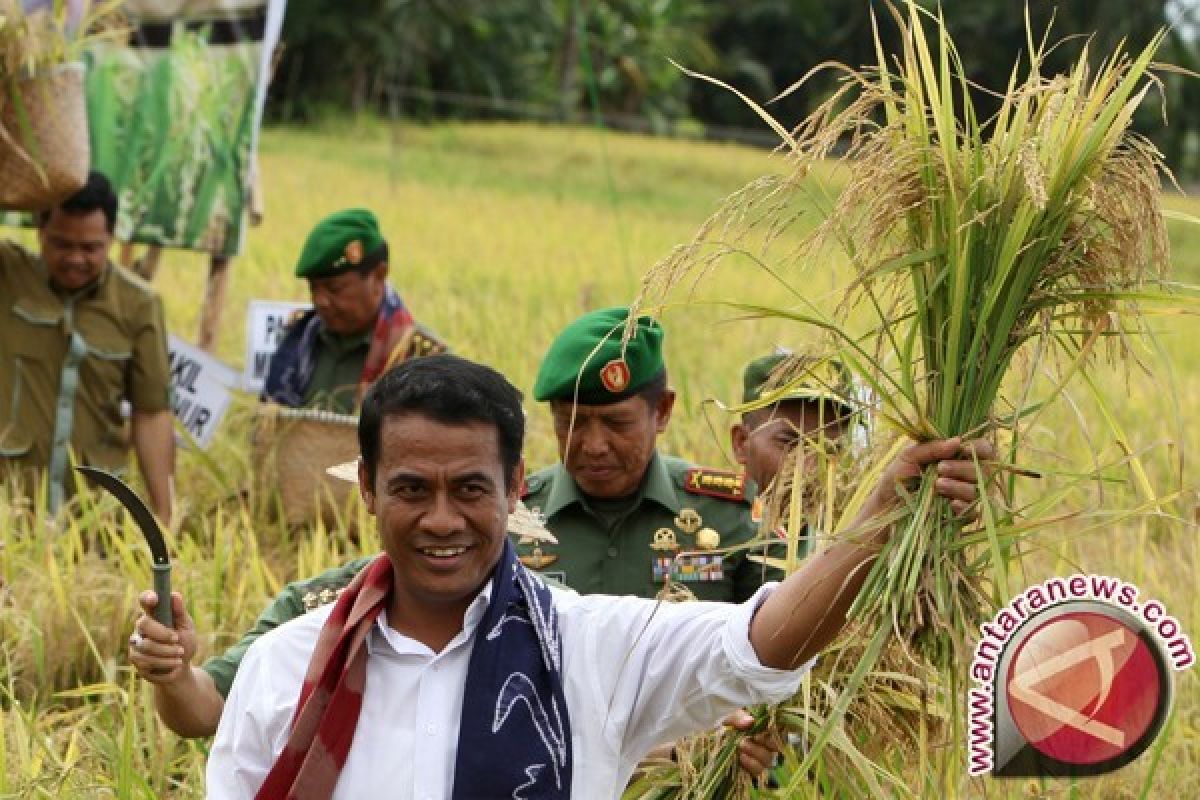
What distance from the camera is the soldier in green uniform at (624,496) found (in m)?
3.65


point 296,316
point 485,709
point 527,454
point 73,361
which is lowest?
point 527,454

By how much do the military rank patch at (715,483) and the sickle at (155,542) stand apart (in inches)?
51.3

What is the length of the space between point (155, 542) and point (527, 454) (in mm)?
3831

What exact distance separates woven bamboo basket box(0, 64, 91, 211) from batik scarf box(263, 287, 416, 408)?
0.83m

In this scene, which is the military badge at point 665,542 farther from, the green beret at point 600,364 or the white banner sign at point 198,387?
the white banner sign at point 198,387

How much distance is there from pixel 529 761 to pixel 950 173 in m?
0.84

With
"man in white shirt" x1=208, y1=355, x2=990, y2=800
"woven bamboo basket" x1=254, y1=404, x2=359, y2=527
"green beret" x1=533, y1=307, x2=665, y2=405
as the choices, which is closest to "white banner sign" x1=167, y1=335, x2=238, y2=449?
"woven bamboo basket" x1=254, y1=404, x2=359, y2=527

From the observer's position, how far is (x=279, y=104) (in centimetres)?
3017

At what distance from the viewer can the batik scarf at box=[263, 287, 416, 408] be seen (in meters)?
5.80

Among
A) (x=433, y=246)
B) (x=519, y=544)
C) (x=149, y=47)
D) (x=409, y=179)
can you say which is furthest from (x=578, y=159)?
(x=519, y=544)

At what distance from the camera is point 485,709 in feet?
7.88

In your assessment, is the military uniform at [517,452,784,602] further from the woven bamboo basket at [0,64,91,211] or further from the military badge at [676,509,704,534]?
the woven bamboo basket at [0,64,91,211]

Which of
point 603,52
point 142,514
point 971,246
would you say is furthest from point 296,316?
point 603,52

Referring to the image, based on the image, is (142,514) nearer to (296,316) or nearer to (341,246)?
(341,246)
